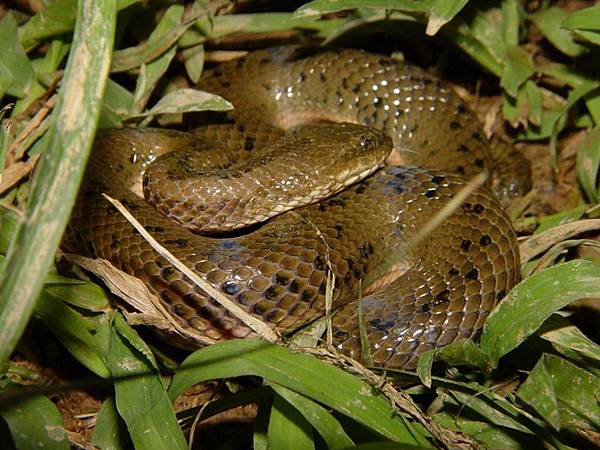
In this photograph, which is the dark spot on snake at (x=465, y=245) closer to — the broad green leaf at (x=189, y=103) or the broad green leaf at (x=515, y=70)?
the broad green leaf at (x=515, y=70)

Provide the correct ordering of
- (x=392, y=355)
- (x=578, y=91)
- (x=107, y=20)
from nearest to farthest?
1. (x=107, y=20)
2. (x=392, y=355)
3. (x=578, y=91)

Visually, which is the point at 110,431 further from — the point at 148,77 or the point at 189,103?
the point at 148,77

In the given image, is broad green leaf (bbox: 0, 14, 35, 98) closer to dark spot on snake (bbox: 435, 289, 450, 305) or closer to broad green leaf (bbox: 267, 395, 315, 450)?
broad green leaf (bbox: 267, 395, 315, 450)

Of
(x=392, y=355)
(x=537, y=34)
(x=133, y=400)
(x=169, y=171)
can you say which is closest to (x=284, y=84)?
(x=169, y=171)

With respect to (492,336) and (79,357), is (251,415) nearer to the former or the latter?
(79,357)

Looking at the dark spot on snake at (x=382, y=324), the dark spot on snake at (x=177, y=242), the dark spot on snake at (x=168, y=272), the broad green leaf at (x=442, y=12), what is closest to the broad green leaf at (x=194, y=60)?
the dark spot on snake at (x=177, y=242)

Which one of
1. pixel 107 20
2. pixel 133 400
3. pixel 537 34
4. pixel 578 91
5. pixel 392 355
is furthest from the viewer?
pixel 537 34

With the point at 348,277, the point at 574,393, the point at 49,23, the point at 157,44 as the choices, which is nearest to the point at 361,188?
the point at 348,277
